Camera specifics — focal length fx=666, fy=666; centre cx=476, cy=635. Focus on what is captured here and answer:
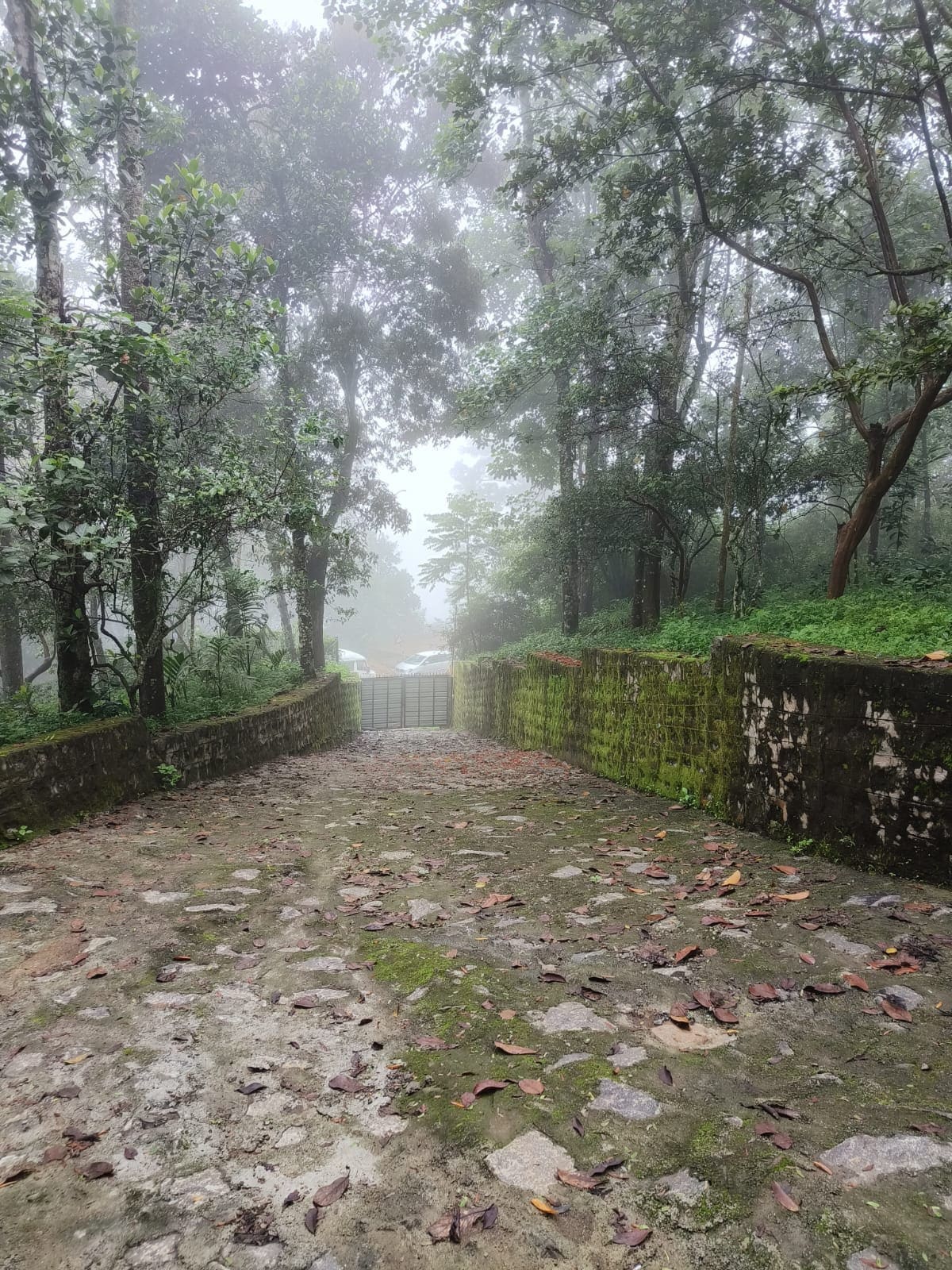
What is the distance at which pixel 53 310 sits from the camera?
234 inches

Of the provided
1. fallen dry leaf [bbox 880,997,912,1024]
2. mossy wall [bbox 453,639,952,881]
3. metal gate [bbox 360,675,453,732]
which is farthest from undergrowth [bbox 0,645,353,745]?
metal gate [bbox 360,675,453,732]

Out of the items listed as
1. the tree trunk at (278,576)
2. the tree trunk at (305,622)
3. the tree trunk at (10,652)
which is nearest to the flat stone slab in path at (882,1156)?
the tree trunk at (10,652)

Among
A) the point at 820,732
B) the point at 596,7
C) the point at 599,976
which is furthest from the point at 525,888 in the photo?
the point at 596,7

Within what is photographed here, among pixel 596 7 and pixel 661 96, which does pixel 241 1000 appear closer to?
pixel 661 96

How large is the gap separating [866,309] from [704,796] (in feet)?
46.7

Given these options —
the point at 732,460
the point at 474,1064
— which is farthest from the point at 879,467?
the point at 474,1064

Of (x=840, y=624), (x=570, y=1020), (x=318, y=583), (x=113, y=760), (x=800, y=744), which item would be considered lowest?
(x=570, y=1020)

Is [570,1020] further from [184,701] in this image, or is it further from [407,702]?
[407,702]

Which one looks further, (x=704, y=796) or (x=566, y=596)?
(x=566, y=596)

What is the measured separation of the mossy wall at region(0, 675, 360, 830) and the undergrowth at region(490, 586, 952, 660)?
5.08 metres

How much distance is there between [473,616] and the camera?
23328 mm

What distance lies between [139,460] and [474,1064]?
6430 mm

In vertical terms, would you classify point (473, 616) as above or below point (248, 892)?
above

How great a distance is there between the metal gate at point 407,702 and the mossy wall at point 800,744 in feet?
56.5
